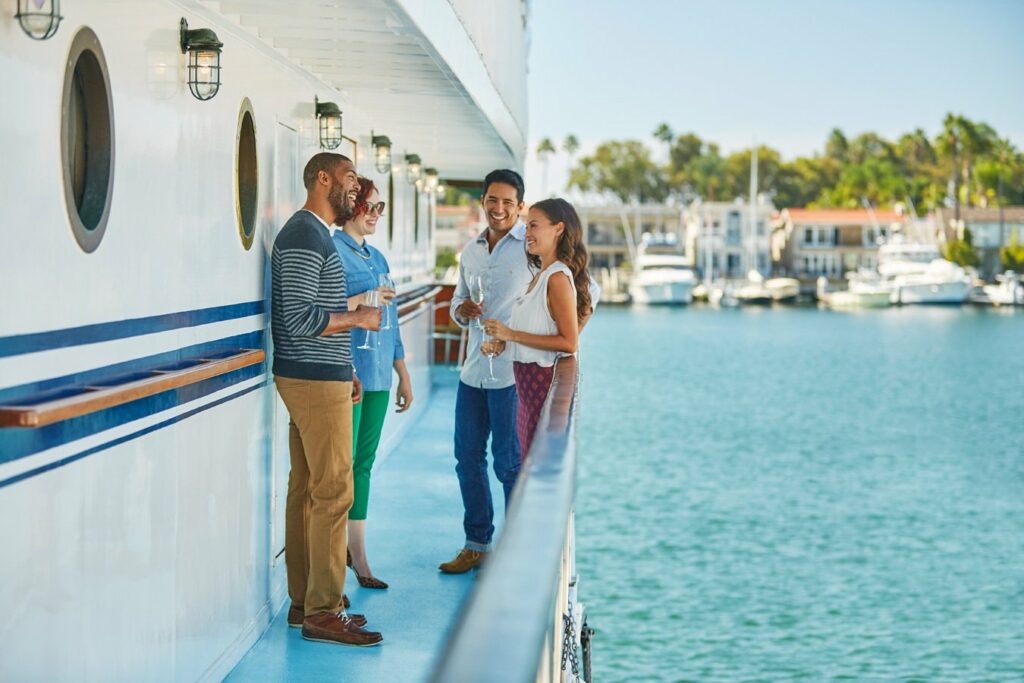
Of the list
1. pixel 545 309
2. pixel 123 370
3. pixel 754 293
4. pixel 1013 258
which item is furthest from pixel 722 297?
pixel 123 370

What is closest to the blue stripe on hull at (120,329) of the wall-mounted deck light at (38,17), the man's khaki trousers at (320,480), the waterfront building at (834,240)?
the man's khaki trousers at (320,480)

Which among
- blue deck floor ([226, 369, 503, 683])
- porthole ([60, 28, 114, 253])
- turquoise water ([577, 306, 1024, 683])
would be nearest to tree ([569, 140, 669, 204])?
turquoise water ([577, 306, 1024, 683])

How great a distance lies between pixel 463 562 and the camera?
24.9 feet

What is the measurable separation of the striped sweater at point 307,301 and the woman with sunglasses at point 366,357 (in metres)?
0.27

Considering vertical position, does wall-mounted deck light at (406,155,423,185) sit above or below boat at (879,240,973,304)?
above

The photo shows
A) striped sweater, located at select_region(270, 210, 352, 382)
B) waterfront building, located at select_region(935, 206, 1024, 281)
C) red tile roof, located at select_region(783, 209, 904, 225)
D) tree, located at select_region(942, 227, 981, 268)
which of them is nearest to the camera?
striped sweater, located at select_region(270, 210, 352, 382)

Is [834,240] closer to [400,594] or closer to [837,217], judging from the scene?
[837,217]

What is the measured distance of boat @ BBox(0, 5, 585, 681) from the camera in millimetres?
3688

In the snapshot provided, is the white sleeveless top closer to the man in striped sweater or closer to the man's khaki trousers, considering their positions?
the man in striped sweater

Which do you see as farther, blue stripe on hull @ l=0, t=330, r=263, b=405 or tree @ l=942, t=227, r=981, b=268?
tree @ l=942, t=227, r=981, b=268

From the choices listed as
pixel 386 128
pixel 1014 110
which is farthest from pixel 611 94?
pixel 386 128

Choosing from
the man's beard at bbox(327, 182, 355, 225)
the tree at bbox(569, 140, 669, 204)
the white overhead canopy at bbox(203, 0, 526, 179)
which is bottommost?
the man's beard at bbox(327, 182, 355, 225)

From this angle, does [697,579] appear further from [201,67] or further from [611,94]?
[611,94]

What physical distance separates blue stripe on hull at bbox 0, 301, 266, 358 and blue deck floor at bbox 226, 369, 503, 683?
132cm
